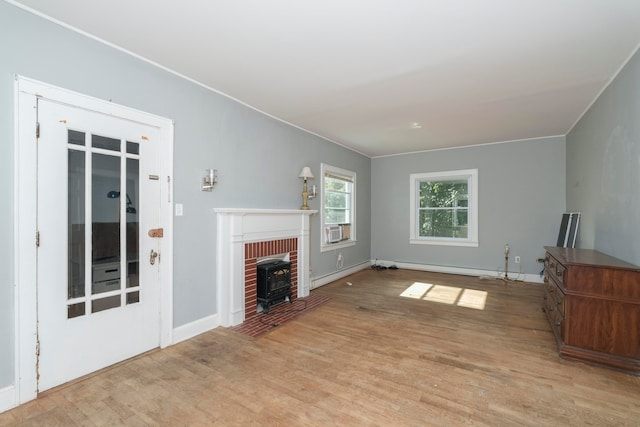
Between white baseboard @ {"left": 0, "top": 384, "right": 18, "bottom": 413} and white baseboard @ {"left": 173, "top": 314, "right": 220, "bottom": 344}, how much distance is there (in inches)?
42.4

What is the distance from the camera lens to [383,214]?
21.9ft

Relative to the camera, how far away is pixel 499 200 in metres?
5.51

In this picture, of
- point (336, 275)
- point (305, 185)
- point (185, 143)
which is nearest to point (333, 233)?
point (336, 275)

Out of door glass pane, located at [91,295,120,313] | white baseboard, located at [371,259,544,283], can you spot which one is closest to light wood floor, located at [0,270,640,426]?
door glass pane, located at [91,295,120,313]

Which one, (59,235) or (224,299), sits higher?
(59,235)

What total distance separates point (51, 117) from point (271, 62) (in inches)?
66.4

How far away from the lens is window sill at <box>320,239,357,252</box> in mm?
5180

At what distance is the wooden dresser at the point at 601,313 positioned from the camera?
227 centimetres

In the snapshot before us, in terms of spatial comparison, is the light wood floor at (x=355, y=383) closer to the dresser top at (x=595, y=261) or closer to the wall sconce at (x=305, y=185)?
the dresser top at (x=595, y=261)

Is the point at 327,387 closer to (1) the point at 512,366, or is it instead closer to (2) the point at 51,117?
(1) the point at 512,366

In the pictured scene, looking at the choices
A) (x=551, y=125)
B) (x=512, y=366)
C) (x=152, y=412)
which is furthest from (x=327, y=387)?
(x=551, y=125)

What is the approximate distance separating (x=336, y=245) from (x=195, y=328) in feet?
9.83

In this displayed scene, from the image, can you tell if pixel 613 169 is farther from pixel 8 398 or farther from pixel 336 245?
pixel 8 398

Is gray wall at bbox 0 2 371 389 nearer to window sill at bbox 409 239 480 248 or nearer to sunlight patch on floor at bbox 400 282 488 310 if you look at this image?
sunlight patch on floor at bbox 400 282 488 310
